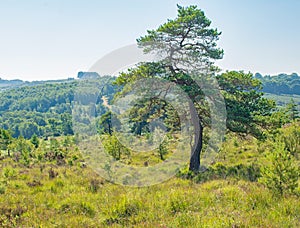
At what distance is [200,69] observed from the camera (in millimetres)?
14734

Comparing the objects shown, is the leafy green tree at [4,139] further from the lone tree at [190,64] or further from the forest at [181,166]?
the lone tree at [190,64]

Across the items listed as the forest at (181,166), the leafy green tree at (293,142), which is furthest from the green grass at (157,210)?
the leafy green tree at (293,142)

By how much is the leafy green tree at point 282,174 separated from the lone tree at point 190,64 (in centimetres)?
670

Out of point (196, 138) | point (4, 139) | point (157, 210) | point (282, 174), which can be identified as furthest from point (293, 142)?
point (4, 139)

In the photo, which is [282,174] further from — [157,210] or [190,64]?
[190,64]

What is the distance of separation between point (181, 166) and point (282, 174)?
35.4 feet

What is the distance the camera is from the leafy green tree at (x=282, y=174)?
7.00m

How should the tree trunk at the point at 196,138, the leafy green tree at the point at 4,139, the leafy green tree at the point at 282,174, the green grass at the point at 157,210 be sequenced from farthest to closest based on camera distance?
the leafy green tree at the point at 4,139 → the tree trunk at the point at 196,138 → the leafy green tree at the point at 282,174 → the green grass at the point at 157,210

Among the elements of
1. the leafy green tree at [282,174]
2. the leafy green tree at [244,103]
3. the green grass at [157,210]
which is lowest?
the green grass at [157,210]

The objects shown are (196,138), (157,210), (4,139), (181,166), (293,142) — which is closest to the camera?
(157,210)

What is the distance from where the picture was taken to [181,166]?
17562mm

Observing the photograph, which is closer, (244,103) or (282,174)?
(282,174)

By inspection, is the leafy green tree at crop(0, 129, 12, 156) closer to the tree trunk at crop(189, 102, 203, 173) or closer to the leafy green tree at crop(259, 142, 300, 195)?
the tree trunk at crop(189, 102, 203, 173)

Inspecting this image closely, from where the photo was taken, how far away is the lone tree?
46.2 ft
